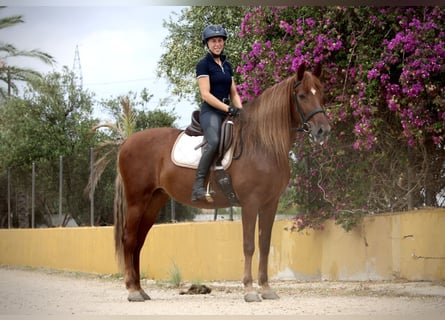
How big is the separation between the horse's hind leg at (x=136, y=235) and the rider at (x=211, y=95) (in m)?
1.01

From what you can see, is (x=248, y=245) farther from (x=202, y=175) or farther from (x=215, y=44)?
(x=215, y=44)

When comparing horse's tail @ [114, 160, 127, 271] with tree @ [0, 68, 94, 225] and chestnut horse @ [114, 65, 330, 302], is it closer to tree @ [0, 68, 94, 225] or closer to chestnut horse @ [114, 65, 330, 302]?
chestnut horse @ [114, 65, 330, 302]

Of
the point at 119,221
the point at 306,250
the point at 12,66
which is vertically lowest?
the point at 306,250

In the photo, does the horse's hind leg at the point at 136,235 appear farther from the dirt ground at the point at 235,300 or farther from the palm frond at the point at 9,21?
the palm frond at the point at 9,21

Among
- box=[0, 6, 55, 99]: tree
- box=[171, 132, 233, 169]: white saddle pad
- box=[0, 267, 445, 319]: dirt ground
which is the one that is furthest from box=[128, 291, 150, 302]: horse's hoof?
box=[0, 6, 55, 99]: tree

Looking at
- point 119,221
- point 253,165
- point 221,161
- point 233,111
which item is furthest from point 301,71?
point 119,221

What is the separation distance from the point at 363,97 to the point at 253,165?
193 cm

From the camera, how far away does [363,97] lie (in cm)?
931

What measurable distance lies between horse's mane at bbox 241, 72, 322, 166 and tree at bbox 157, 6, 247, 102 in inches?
218

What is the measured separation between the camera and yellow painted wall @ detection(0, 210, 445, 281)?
946 centimetres

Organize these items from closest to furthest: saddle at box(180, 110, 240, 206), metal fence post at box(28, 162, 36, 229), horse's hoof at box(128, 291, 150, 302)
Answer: saddle at box(180, 110, 240, 206)
horse's hoof at box(128, 291, 150, 302)
metal fence post at box(28, 162, 36, 229)

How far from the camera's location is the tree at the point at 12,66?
59.3 feet

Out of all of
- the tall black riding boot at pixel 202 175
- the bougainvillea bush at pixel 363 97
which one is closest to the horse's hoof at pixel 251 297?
the tall black riding boot at pixel 202 175

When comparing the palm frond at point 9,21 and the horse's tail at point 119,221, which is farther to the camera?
the palm frond at point 9,21
